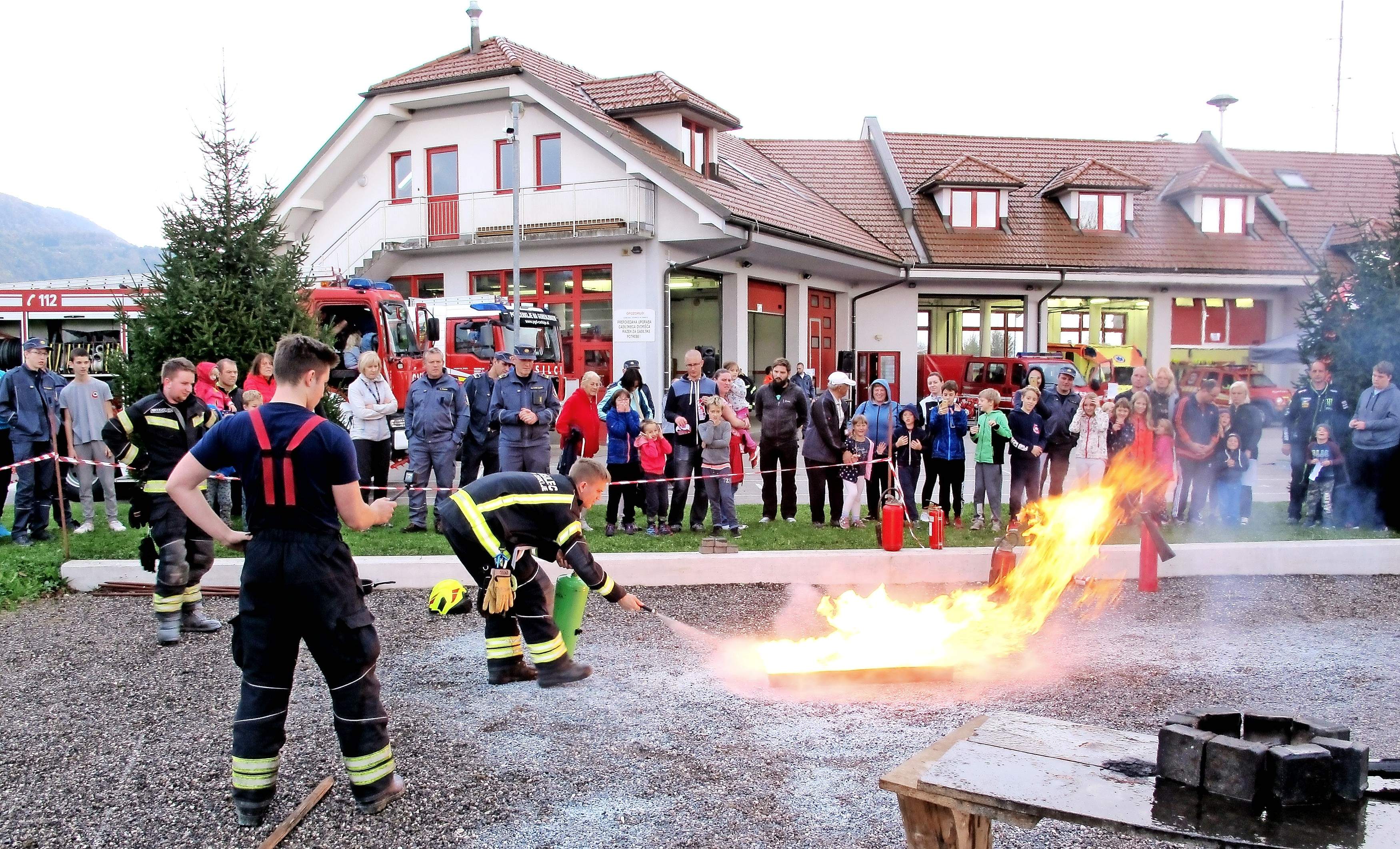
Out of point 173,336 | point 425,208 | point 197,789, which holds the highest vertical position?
point 425,208

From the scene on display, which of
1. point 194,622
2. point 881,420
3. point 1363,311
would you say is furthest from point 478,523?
point 1363,311

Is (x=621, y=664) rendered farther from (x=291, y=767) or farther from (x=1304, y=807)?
(x=1304, y=807)

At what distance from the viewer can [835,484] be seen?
11.0 metres

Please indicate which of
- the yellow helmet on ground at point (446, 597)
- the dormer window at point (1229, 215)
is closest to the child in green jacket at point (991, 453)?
the yellow helmet on ground at point (446, 597)

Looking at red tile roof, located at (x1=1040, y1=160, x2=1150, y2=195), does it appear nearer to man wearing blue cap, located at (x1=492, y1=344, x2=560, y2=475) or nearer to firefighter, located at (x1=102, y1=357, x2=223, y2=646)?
man wearing blue cap, located at (x1=492, y1=344, x2=560, y2=475)

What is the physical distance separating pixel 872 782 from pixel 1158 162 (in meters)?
31.9

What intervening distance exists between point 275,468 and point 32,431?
7.54 m

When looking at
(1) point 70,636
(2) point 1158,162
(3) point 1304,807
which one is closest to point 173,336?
(1) point 70,636

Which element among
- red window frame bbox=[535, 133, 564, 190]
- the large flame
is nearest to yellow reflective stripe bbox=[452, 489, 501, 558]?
the large flame

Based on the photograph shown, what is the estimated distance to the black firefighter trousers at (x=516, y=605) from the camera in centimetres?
586

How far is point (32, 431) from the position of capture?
990 centimetres

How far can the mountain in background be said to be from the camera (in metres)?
96.8

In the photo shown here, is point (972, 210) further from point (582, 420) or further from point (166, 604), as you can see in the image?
point (166, 604)

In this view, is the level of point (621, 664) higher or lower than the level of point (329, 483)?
lower
